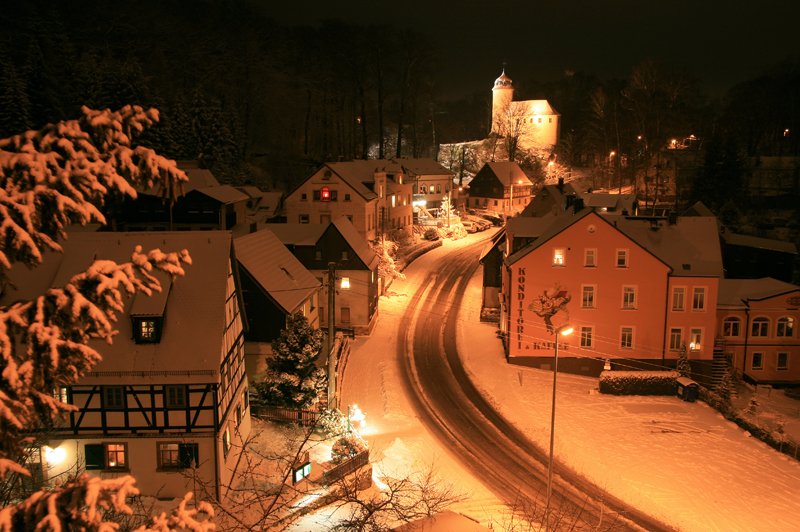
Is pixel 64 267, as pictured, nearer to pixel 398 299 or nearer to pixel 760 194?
pixel 398 299

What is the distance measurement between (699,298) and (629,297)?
3.81 m

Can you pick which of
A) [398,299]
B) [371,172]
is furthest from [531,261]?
[371,172]

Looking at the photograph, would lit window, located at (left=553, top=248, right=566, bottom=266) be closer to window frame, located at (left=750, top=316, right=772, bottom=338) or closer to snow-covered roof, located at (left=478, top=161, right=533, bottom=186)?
window frame, located at (left=750, top=316, right=772, bottom=338)

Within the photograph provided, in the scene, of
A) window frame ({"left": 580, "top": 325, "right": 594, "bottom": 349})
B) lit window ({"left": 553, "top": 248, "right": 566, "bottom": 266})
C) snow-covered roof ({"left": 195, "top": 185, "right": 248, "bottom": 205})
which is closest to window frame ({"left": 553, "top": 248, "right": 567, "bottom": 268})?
lit window ({"left": 553, "top": 248, "right": 566, "bottom": 266})

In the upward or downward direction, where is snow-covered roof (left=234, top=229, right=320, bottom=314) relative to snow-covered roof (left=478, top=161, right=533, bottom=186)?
downward

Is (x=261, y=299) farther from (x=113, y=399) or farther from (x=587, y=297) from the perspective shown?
(x=587, y=297)

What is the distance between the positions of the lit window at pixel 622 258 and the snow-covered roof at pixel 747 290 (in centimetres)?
674

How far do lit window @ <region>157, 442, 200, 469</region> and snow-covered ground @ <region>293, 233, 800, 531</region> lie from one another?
12.9ft

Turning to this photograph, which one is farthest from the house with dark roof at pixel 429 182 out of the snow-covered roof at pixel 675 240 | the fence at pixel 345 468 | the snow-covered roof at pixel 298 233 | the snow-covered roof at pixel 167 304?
the snow-covered roof at pixel 167 304

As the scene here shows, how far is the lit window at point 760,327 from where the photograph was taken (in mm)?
38188

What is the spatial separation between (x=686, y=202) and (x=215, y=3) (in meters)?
52.7

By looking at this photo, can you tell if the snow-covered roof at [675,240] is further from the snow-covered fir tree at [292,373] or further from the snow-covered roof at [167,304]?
the snow-covered roof at [167,304]

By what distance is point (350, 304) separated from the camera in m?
40.4

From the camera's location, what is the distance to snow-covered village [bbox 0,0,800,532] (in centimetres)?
678
